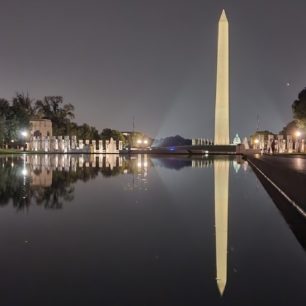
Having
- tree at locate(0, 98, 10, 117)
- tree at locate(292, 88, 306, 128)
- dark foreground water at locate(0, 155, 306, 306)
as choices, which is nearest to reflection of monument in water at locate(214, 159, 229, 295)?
dark foreground water at locate(0, 155, 306, 306)

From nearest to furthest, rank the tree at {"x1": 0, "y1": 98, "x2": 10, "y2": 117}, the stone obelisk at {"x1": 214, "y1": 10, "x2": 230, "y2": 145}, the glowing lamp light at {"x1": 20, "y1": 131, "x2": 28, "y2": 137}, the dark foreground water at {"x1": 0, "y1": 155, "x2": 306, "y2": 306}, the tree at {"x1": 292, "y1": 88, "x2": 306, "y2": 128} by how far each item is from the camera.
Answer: the dark foreground water at {"x1": 0, "y1": 155, "x2": 306, "y2": 306} → the stone obelisk at {"x1": 214, "y1": 10, "x2": 230, "y2": 145} → the tree at {"x1": 292, "y1": 88, "x2": 306, "y2": 128} → the tree at {"x1": 0, "y1": 98, "x2": 10, "y2": 117} → the glowing lamp light at {"x1": 20, "y1": 131, "x2": 28, "y2": 137}

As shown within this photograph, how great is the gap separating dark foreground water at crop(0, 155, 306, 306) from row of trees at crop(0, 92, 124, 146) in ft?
179

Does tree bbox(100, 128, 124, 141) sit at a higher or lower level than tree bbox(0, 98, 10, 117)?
lower

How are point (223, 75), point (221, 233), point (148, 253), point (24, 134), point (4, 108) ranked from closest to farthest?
point (148, 253) → point (221, 233) → point (223, 75) → point (4, 108) → point (24, 134)

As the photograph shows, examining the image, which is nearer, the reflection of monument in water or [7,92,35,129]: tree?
the reflection of monument in water

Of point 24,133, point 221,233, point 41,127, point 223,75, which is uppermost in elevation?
point 223,75

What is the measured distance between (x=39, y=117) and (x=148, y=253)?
8350cm

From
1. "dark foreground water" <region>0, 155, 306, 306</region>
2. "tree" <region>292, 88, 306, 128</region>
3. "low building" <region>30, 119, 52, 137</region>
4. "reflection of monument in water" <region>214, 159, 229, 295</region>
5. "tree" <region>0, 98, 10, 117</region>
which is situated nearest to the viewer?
"dark foreground water" <region>0, 155, 306, 306</region>

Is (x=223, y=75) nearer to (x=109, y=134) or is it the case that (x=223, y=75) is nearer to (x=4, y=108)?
(x=4, y=108)

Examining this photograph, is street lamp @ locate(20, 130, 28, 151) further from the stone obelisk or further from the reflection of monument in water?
the reflection of monument in water

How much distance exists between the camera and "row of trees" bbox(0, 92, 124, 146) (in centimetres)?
6925

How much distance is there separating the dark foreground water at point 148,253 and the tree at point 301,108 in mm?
41118

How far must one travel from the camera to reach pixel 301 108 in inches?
1973

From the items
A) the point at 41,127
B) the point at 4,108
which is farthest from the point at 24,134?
the point at 41,127
